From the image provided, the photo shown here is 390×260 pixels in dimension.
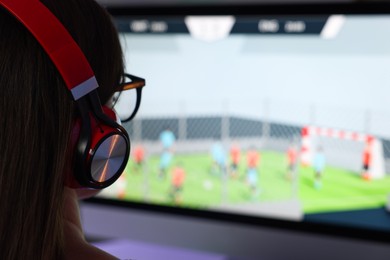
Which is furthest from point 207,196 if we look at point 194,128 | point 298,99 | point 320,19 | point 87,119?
point 87,119

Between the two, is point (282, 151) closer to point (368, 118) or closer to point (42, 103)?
point (368, 118)

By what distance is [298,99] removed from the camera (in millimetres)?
790

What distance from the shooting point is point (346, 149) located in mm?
772

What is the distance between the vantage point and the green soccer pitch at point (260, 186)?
773 millimetres

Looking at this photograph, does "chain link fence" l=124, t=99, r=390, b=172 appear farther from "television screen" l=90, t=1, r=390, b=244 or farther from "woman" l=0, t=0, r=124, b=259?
"woman" l=0, t=0, r=124, b=259

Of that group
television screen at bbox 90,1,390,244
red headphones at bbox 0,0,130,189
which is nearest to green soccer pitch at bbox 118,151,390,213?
television screen at bbox 90,1,390,244

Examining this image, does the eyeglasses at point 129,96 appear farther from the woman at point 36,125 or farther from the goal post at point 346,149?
the goal post at point 346,149

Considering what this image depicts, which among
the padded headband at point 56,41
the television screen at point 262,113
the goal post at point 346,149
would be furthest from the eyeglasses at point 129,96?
the goal post at point 346,149

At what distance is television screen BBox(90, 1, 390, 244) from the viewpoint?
0.76 m

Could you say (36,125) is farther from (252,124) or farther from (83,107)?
(252,124)

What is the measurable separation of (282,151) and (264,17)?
22 cm

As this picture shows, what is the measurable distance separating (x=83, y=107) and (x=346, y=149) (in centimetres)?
50

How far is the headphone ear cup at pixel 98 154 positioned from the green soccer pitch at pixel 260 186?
402 mm

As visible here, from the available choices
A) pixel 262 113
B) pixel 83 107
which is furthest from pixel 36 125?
pixel 262 113
